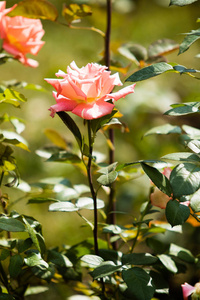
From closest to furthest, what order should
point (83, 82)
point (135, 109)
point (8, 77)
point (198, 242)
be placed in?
point (83, 82), point (198, 242), point (135, 109), point (8, 77)

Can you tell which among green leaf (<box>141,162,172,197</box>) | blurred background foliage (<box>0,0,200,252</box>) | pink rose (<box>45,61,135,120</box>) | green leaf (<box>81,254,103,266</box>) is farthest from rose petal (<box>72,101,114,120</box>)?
blurred background foliage (<box>0,0,200,252</box>)

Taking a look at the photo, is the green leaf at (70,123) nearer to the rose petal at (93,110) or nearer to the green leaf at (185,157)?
the rose petal at (93,110)

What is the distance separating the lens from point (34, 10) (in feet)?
2.80

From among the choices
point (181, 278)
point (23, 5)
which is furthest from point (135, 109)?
point (23, 5)

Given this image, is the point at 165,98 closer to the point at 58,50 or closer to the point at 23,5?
the point at 58,50

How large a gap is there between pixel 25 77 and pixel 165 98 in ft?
2.61

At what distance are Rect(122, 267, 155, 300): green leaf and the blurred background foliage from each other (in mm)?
889

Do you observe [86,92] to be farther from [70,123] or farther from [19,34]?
[19,34]

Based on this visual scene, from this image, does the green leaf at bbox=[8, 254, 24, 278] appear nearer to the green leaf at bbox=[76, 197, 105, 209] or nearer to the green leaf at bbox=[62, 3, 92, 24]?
the green leaf at bbox=[76, 197, 105, 209]

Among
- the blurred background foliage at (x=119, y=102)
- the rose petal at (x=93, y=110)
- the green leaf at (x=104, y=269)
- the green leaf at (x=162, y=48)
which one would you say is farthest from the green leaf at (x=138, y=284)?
the blurred background foliage at (x=119, y=102)

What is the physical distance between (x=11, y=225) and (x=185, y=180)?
0.90 ft

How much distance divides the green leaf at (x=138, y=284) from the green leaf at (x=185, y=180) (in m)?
0.17

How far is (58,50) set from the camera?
2182 millimetres

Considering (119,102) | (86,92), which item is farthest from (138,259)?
(119,102)
